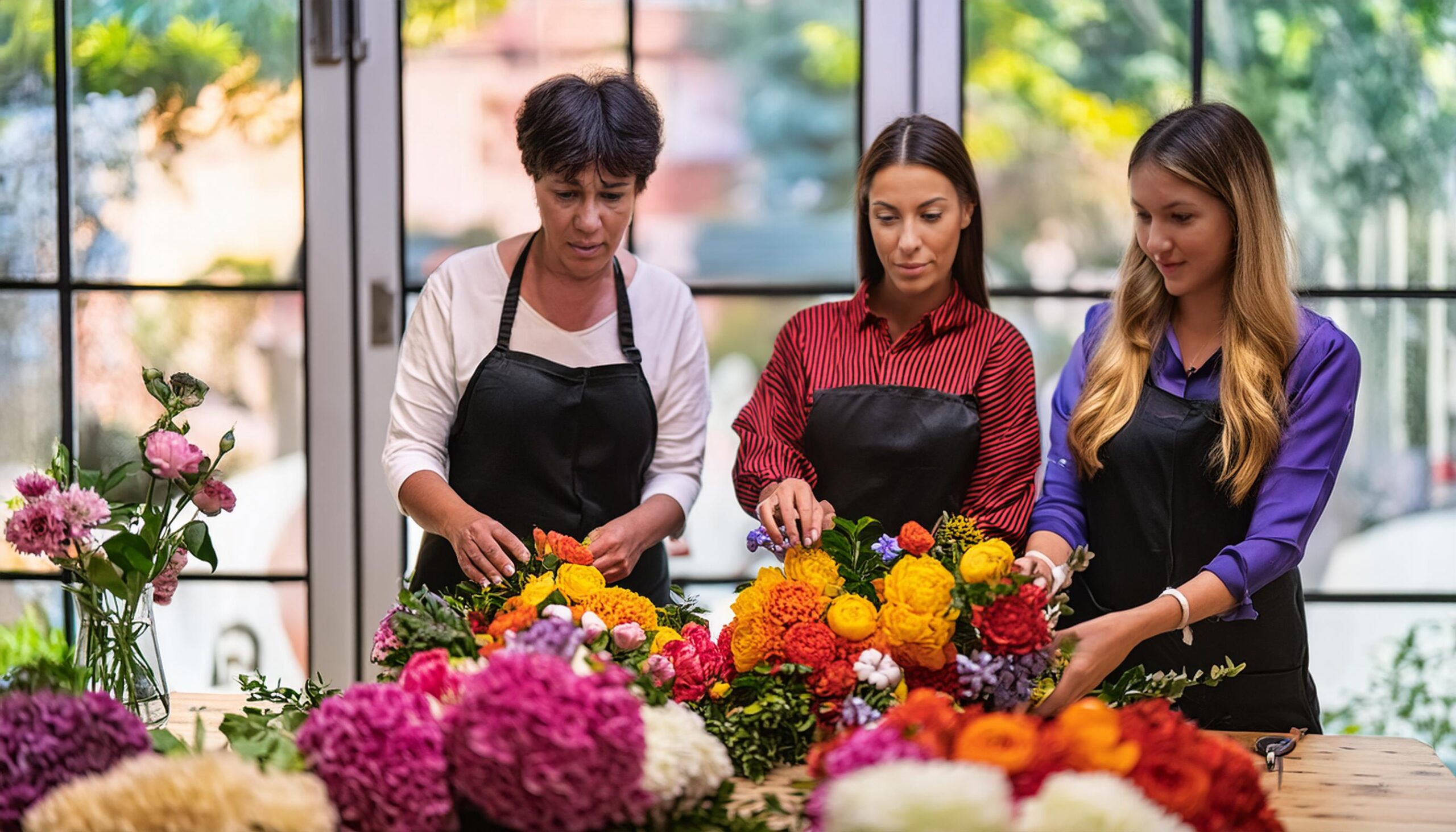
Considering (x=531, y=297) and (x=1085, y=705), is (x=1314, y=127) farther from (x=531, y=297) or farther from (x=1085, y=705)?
(x=1085, y=705)

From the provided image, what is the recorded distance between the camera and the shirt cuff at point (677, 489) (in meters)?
2.02

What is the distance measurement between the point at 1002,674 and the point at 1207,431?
64 cm

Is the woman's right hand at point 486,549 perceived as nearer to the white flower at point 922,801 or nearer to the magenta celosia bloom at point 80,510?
the magenta celosia bloom at point 80,510

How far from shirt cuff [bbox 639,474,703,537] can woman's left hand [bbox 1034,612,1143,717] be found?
73 cm

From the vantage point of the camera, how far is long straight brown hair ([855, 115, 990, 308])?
6.26 feet

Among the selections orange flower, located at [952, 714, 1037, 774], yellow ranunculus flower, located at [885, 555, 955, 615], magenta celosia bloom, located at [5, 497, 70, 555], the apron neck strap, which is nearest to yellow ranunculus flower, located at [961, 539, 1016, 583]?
yellow ranunculus flower, located at [885, 555, 955, 615]

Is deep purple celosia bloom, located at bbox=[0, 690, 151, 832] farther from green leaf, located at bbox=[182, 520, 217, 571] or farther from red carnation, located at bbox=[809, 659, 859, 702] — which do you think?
Answer: red carnation, located at bbox=[809, 659, 859, 702]

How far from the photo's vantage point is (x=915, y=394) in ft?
6.23

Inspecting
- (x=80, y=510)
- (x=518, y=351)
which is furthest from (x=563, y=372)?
(x=80, y=510)

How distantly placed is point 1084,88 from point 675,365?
3.84ft

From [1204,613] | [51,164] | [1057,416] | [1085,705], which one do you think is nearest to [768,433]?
[1057,416]

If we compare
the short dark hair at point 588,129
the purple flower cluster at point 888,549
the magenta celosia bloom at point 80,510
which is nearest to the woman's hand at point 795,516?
the purple flower cluster at point 888,549

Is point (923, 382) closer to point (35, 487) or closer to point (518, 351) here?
point (518, 351)

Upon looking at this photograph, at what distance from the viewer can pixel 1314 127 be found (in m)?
2.61
